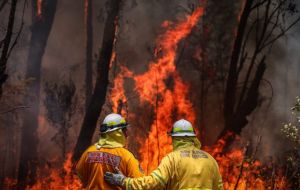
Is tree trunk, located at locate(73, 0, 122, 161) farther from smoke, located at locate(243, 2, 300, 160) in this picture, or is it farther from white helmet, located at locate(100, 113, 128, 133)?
smoke, located at locate(243, 2, 300, 160)

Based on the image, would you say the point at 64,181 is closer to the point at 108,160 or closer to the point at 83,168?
the point at 83,168

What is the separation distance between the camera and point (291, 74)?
29.5 metres

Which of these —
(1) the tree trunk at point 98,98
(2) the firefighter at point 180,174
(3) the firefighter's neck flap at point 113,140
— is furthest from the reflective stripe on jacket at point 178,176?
(1) the tree trunk at point 98,98

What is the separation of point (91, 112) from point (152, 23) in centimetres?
1183

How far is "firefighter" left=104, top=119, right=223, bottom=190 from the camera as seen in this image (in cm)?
487

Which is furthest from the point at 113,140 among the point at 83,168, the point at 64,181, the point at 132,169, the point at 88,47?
the point at 88,47

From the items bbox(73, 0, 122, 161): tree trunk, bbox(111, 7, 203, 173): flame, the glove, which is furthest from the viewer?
bbox(111, 7, 203, 173): flame

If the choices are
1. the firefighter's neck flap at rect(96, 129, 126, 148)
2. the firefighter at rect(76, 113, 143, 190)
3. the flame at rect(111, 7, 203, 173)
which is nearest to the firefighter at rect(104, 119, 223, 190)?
the firefighter at rect(76, 113, 143, 190)

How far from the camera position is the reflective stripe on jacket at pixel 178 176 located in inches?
192

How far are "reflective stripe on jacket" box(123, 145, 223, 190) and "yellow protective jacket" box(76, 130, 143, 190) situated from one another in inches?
7.8

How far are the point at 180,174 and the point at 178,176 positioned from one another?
34 millimetres

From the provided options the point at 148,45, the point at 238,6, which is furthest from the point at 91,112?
the point at 238,6

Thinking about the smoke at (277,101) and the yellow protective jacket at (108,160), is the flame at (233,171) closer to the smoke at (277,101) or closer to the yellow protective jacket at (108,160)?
the yellow protective jacket at (108,160)

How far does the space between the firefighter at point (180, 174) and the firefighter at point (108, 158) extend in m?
0.11
